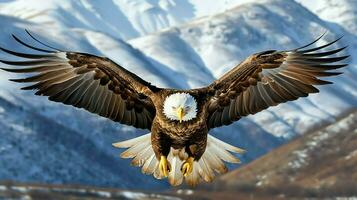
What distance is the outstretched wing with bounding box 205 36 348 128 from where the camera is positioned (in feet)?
61.3

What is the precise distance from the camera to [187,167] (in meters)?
17.9

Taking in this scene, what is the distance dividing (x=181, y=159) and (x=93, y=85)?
2701mm

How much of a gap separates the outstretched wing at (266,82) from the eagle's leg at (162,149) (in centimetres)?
106

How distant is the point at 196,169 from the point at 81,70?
312cm

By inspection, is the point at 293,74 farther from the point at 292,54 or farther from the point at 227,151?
the point at 227,151

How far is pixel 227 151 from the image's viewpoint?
66.7ft

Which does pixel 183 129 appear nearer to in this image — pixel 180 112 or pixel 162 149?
pixel 162 149

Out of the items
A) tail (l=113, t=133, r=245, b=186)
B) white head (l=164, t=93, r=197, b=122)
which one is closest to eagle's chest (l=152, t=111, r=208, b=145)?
white head (l=164, t=93, r=197, b=122)

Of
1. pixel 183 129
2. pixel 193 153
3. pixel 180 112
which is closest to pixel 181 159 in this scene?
pixel 193 153

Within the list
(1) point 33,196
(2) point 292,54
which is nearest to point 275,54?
(2) point 292,54

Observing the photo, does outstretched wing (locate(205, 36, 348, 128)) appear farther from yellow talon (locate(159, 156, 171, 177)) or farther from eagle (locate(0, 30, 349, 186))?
yellow talon (locate(159, 156, 171, 177))

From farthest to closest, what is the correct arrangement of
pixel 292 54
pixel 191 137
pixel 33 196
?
pixel 33 196 < pixel 292 54 < pixel 191 137

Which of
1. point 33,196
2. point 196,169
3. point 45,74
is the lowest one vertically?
point 196,169

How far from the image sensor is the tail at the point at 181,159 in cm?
1861
